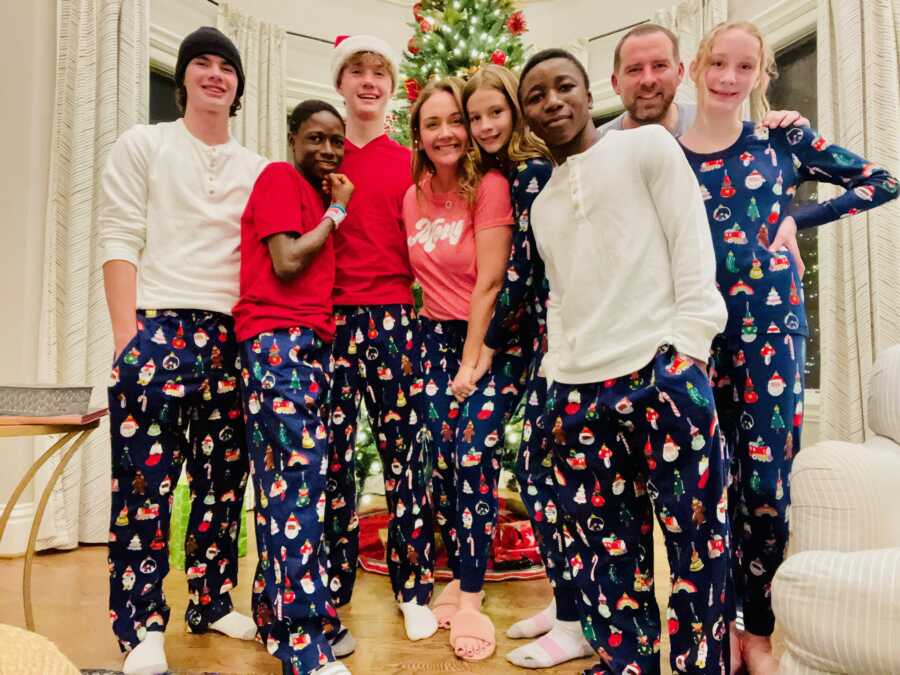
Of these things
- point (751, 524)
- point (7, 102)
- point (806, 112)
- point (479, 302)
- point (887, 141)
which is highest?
point (806, 112)

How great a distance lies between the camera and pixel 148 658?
1743 millimetres

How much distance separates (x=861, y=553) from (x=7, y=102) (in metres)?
3.49

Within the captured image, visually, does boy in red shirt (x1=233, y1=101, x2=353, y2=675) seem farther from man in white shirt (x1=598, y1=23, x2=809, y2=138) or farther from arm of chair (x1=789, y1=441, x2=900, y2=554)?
arm of chair (x1=789, y1=441, x2=900, y2=554)

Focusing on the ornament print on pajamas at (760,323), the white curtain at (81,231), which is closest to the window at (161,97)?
the white curtain at (81,231)

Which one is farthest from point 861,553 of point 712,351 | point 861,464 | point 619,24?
point 619,24

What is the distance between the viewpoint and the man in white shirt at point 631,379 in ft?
4.56

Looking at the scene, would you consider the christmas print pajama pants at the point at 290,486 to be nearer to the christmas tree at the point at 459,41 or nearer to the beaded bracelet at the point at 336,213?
the beaded bracelet at the point at 336,213

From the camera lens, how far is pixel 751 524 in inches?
64.9

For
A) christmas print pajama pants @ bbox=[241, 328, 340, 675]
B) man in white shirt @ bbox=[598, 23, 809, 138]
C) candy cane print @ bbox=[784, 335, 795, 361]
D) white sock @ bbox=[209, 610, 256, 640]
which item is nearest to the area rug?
white sock @ bbox=[209, 610, 256, 640]

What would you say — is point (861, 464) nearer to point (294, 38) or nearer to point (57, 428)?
point (57, 428)

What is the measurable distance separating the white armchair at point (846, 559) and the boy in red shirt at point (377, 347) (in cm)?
109

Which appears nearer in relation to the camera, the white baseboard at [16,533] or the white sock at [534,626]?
the white sock at [534,626]

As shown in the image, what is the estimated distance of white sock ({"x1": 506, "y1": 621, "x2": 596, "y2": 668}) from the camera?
6.00 feet

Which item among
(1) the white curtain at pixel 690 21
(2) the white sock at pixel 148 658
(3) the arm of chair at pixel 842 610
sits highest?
(1) the white curtain at pixel 690 21
